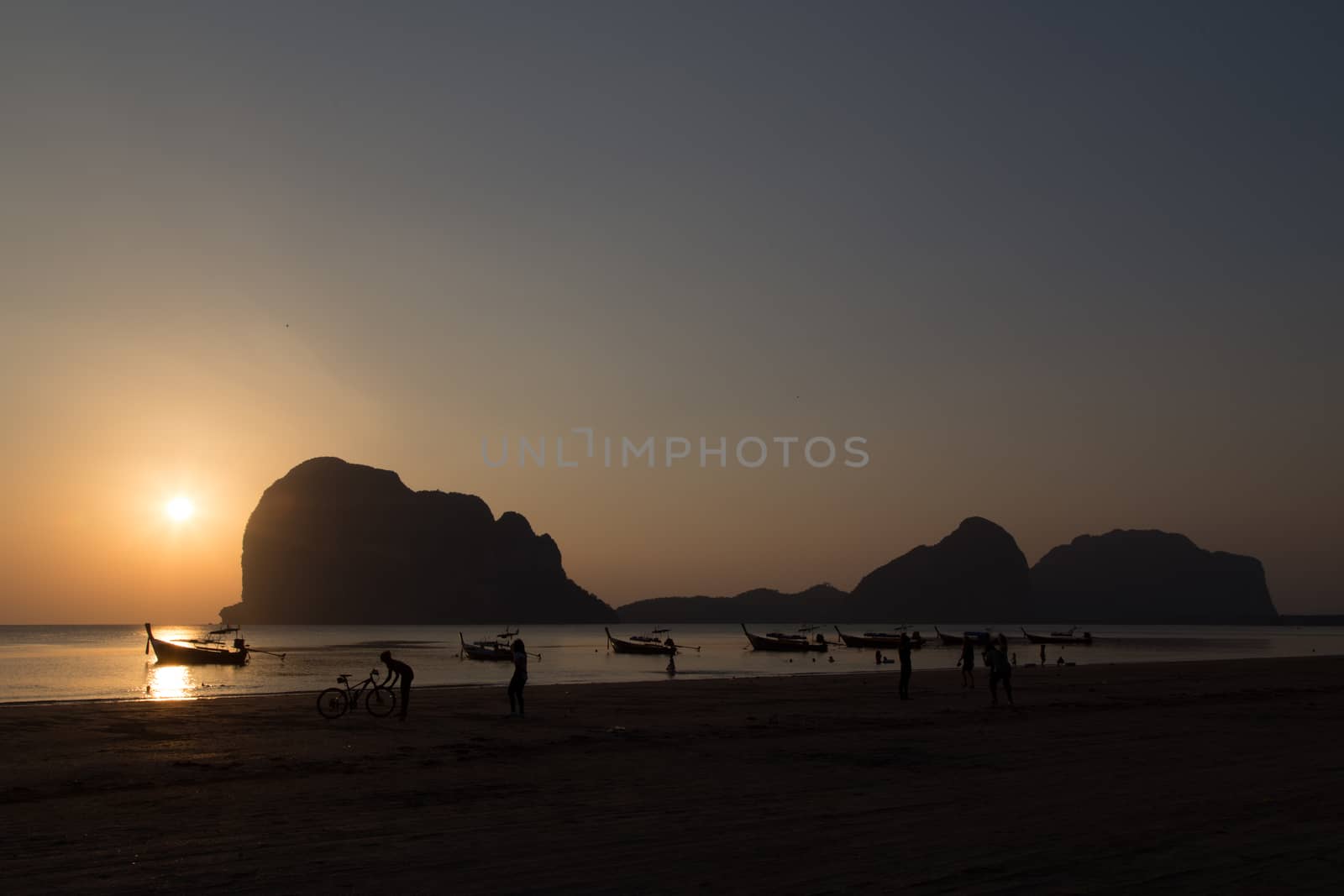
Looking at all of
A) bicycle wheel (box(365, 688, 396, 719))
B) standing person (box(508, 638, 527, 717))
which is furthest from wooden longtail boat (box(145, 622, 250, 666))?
standing person (box(508, 638, 527, 717))

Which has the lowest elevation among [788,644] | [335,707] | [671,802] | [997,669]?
[671,802]

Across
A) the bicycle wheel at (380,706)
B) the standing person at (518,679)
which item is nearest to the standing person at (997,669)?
the standing person at (518,679)

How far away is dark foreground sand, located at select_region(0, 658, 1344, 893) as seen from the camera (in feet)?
30.9

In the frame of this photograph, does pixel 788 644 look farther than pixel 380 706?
Yes

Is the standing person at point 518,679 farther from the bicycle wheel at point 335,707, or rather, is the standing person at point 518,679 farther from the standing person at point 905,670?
the standing person at point 905,670

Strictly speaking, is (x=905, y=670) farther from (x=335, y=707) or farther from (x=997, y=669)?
(x=335, y=707)

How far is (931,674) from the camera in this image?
51844 millimetres

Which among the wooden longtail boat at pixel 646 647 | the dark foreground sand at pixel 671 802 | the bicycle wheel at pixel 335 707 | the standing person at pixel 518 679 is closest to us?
the dark foreground sand at pixel 671 802

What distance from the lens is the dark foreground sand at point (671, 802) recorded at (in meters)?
9.43

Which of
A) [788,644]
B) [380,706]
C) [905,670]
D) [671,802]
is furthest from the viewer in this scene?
[788,644]

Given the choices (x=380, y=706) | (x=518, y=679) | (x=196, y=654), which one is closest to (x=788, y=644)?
(x=196, y=654)

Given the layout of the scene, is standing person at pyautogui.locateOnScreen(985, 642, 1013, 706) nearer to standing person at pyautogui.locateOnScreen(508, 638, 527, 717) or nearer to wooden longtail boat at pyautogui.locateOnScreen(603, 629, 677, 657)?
standing person at pyautogui.locateOnScreen(508, 638, 527, 717)

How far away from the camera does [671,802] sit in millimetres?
13273

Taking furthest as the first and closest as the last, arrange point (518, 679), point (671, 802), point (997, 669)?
point (997, 669)
point (518, 679)
point (671, 802)
